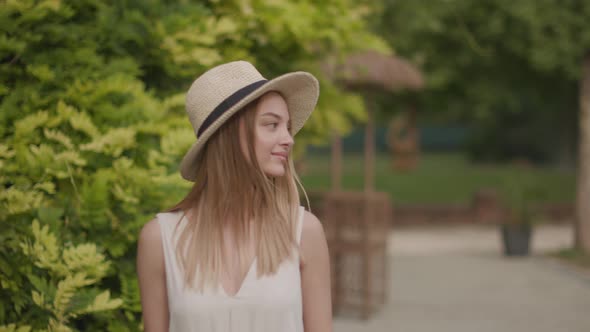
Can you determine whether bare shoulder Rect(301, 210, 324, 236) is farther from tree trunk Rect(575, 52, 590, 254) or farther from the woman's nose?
tree trunk Rect(575, 52, 590, 254)

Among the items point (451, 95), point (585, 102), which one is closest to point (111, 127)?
point (585, 102)

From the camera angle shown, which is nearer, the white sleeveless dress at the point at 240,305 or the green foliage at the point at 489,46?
the white sleeveless dress at the point at 240,305

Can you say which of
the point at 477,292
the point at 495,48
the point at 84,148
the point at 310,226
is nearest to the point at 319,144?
the point at 84,148

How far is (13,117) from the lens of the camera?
3.14 meters

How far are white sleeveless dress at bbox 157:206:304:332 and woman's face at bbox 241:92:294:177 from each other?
0.28m

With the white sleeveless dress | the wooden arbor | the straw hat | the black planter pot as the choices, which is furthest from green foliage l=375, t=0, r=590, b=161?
the white sleeveless dress

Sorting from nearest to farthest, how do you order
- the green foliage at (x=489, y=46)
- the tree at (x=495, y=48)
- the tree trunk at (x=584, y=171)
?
1. the green foliage at (x=489, y=46)
2. the tree at (x=495, y=48)
3. the tree trunk at (x=584, y=171)

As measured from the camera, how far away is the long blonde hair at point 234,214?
2.26m

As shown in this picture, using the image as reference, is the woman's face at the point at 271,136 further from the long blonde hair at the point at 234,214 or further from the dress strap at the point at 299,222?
the dress strap at the point at 299,222

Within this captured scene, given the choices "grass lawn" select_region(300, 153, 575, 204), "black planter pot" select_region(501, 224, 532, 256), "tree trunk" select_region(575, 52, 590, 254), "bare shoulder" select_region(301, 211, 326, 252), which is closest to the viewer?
"bare shoulder" select_region(301, 211, 326, 252)

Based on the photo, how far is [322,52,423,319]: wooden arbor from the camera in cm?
948

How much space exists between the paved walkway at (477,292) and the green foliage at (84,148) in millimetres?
6049

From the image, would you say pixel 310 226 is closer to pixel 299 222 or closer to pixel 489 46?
pixel 299 222

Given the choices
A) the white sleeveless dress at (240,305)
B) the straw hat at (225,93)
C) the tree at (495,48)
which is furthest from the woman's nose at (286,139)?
the tree at (495,48)
